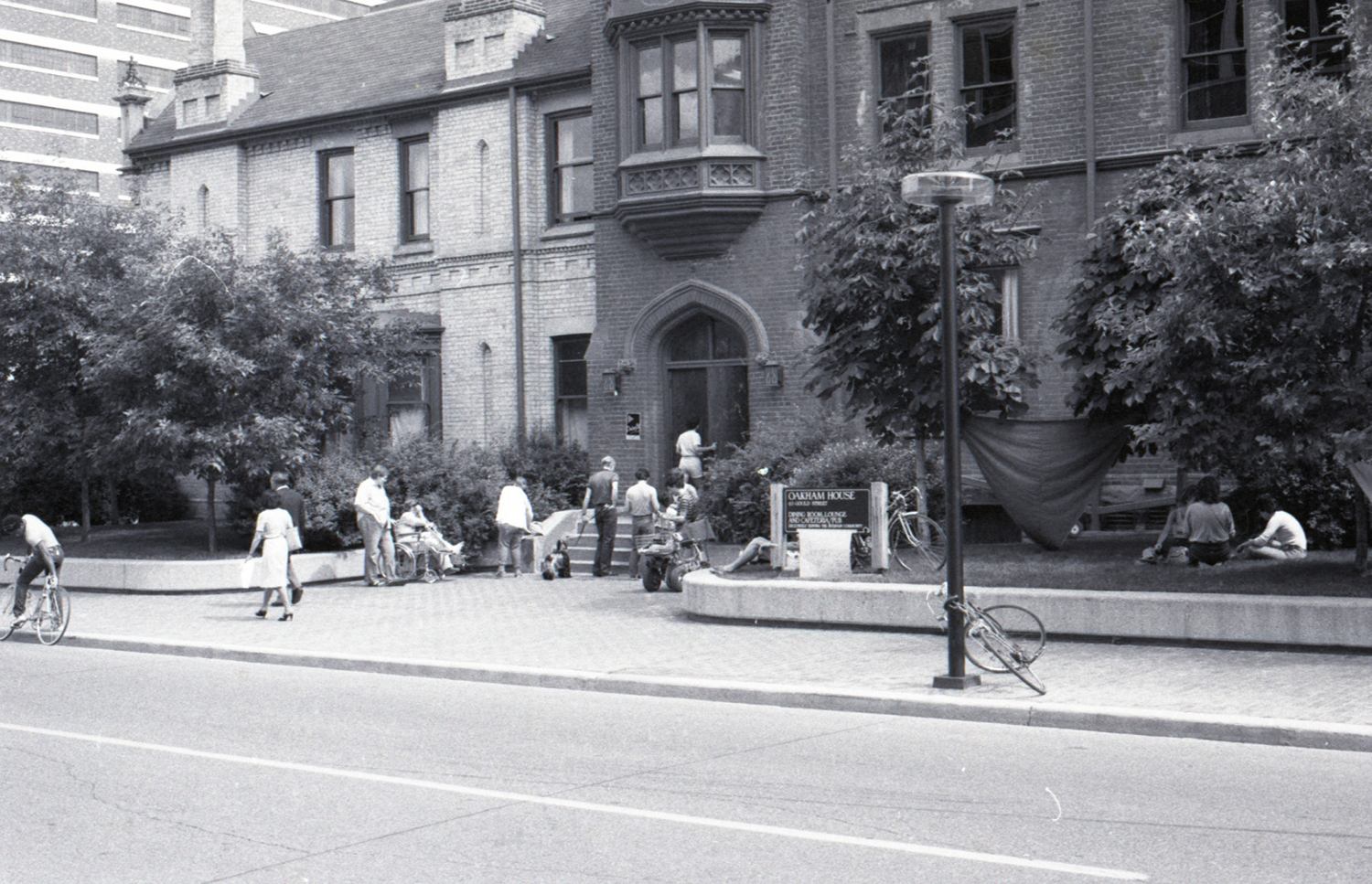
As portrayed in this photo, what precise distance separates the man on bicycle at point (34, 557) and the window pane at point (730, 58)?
1263 centimetres

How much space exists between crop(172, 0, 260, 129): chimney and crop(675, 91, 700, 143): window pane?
12.1 meters

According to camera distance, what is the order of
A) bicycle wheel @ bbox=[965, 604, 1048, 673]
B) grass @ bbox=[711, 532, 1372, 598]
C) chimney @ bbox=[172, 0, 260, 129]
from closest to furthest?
bicycle wheel @ bbox=[965, 604, 1048, 673]
grass @ bbox=[711, 532, 1372, 598]
chimney @ bbox=[172, 0, 260, 129]

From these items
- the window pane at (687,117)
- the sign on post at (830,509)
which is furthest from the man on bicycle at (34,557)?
the window pane at (687,117)

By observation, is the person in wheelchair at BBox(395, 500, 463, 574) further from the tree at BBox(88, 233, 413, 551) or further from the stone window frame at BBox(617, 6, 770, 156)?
the stone window frame at BBox(617, 6, 770, 156)

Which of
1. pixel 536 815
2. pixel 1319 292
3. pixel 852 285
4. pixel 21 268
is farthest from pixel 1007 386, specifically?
pixel 21 268

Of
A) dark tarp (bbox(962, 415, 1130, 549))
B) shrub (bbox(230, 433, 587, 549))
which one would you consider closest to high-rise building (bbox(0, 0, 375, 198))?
shrub (bbox(230, 433, 587, 549))

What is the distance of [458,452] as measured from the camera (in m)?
24.2

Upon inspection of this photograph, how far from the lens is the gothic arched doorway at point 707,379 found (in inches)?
941

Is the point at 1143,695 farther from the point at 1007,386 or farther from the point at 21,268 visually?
the point at 21,268

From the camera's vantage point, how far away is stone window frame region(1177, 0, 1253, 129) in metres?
20.2

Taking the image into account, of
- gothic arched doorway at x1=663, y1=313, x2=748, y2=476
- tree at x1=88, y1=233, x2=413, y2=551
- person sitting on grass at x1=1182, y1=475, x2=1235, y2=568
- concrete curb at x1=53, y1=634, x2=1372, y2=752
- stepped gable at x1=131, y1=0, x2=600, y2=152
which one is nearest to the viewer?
concrete curb at x1=53, y1=634, x2=1372, y2=752

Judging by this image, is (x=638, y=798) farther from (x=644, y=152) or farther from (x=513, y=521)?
(x=644, y=152)

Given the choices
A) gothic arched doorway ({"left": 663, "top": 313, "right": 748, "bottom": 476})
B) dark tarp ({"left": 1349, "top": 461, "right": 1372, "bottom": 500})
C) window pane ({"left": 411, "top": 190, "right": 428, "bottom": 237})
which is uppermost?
window pane ({"left": 411, "top": 190, "right": 428, "bottom": 237})

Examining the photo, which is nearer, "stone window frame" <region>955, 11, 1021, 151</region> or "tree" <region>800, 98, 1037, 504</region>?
"tree" <region>800, 98, 1037, 504</region>
